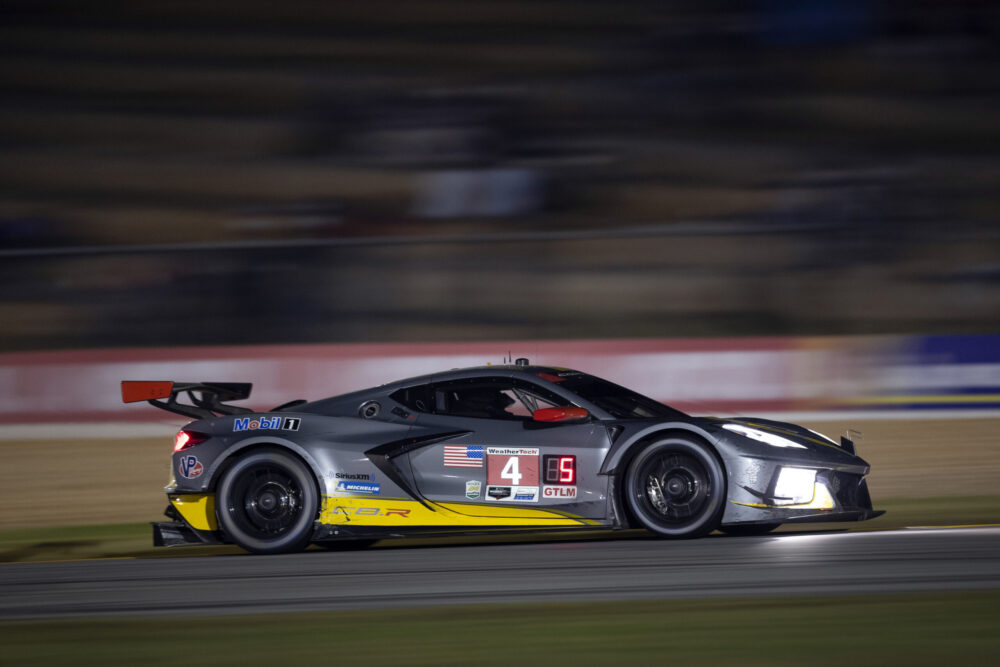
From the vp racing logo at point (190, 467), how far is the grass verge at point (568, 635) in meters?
2.12

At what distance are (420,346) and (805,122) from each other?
10.6 meters

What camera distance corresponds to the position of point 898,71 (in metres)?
22.1

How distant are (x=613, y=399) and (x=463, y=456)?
1.00m

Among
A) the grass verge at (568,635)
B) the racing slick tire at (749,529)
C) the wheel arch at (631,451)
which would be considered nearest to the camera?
the grass verge at (568,635)

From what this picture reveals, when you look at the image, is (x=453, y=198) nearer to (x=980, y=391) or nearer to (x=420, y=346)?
(x=420, y=346)

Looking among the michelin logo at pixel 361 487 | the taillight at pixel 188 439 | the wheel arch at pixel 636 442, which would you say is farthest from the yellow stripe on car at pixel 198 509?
the wheel arch at pixel 636 442

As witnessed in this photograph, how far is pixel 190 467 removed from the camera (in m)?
7.41

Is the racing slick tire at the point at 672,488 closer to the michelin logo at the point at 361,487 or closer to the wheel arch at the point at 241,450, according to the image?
the michelin logo at the point at 361,487

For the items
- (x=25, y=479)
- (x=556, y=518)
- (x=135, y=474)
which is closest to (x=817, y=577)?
(x=556, y=518)

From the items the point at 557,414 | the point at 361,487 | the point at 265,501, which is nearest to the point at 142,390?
the point at 265,501

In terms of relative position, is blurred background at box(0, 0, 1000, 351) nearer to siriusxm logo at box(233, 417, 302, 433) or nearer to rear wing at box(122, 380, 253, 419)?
rear wing at box(122, 380, 253, 419)

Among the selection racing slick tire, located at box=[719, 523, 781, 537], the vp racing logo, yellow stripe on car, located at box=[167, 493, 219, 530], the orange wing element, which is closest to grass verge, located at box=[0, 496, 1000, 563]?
racing slick tire, located at box=[719, 523, 781, 537]

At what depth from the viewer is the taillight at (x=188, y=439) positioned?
7.47 metres

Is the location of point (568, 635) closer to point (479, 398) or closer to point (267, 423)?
point (479, 398)
